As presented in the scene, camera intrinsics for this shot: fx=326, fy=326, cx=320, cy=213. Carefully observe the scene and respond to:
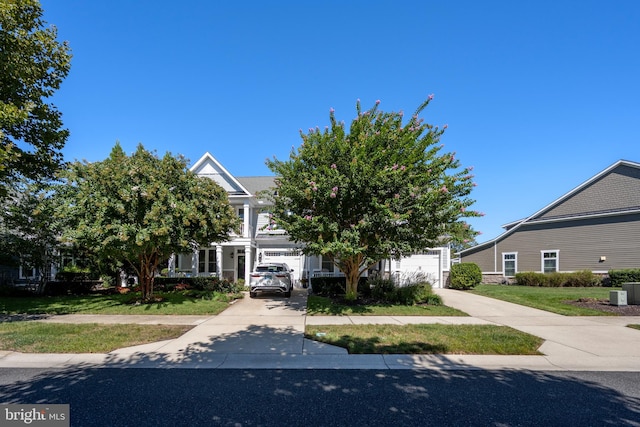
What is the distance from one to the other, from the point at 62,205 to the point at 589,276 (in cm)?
2616

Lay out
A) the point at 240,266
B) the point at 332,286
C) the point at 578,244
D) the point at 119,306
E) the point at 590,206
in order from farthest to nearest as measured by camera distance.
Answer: the point at 240,266 < the point at 590,206 < the point at 578,244 < the point at 332,286 < the point at 119,306

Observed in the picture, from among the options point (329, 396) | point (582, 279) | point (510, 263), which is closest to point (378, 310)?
point (329, 396)

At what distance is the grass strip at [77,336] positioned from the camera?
22.2 ft

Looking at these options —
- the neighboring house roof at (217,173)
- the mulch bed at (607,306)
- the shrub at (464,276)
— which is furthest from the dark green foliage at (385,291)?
the neighboring house roof at (217,173)

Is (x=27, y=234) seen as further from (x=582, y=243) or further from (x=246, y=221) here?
(x=582, y=243)

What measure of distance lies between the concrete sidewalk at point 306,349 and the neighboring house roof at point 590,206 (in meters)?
13.1

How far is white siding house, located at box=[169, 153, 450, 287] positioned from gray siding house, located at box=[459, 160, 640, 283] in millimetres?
6686

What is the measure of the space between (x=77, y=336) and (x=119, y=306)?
5.27 m

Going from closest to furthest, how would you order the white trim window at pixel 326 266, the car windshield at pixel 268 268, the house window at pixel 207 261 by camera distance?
the car windshield at pixel 268 268 < the white trim window at pixel 326 266 < the house window at pixel 207 261

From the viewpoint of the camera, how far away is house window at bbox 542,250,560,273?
→ 70.2 feet

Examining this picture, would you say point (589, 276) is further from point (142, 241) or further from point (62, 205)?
point (62, 205)

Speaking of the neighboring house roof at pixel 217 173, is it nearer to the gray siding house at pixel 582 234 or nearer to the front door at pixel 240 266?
the front door at pixel 240 266

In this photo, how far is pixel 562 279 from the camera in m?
19.5

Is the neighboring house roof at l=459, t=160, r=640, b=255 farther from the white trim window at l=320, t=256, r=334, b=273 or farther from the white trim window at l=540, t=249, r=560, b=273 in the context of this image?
the white trim window at l=320, t=256, r=334, b=273
